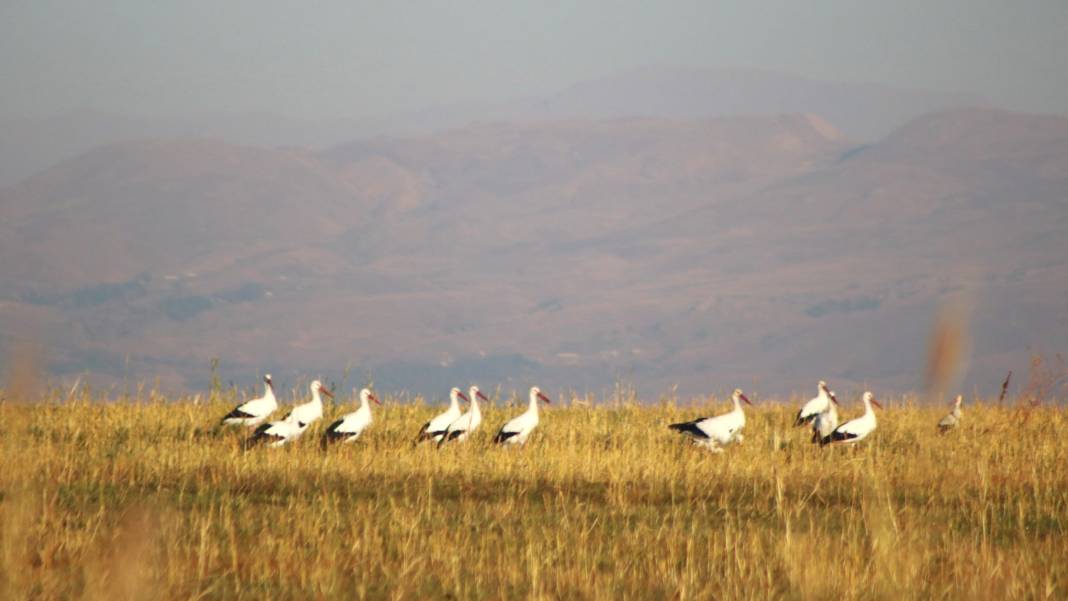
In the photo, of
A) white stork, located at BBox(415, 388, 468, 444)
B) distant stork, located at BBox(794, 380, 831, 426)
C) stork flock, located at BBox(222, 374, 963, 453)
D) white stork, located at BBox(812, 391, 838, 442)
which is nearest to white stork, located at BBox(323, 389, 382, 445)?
stork flock, located at BBox(222, 374, 963, 453)

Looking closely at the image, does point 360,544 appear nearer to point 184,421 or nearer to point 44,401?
point 184,421

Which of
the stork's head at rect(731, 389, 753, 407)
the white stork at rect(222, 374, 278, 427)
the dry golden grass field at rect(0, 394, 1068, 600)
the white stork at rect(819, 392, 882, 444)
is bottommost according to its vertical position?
the dry golden grass field at rect(0, 394, 1068, 600)

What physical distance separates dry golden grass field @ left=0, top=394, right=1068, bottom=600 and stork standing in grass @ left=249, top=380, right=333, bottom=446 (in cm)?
26

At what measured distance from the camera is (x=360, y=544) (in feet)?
41.3

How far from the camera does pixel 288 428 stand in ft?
67.9

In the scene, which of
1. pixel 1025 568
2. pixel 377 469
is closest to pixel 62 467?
pixel 377 469

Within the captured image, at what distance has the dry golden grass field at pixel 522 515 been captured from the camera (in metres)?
11.0

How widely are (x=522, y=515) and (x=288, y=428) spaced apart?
685 centimetres

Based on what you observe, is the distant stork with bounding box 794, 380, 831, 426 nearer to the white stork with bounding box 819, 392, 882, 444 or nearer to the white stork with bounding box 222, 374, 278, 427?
the white stork with bounding box 819, 392, 882, 444

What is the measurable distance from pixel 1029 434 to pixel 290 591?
1578 cm

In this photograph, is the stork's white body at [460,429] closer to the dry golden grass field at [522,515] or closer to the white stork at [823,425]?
the dry golden grass field at [522,515]

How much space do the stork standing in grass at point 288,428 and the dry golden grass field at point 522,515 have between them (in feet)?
0.86

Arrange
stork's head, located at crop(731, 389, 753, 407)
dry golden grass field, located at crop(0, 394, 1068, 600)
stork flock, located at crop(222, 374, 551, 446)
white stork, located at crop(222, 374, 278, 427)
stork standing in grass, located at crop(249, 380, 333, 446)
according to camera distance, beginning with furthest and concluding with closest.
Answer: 1. stork's head, located at crop(731, 389, 753, 407)
2. white stork, located at crop(222, 374, 278, 427)
3. stork flock, located at crop(222, 374, 551, 446)
4. stork standing in grass, located at crop(249, 380, 333, 446)
5. dry golden grass field, located at crop(0, 394, 1068, 600)

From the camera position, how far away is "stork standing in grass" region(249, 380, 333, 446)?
2048cm
